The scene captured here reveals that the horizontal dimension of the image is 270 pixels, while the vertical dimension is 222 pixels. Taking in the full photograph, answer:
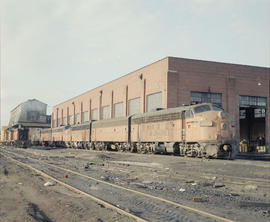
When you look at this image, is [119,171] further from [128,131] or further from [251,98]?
[251,98]

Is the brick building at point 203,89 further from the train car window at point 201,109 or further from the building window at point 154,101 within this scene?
the train car window at point 201,109

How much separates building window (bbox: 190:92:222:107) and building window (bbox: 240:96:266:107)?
147 inches

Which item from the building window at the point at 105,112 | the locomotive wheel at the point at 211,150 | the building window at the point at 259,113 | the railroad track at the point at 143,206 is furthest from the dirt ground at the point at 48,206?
the building window at the point at 105,112

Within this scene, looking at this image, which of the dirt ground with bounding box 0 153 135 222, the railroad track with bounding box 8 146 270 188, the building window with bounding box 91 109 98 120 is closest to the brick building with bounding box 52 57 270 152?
the building window with bounding box 91 109 98 120

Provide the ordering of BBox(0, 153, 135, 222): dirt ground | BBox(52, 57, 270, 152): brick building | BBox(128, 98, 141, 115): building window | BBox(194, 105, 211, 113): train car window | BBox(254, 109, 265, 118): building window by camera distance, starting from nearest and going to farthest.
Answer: BBox(0, 153, 135, 222): dirt ground < BBox(194, 105, 211, 113): train car window < BBox(52, 57, 270, 152): brick building < BBox(128, 98, 141, 115): building window < BBox(254, 109, 265, 118): building window

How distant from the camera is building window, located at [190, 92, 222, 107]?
3719 cm

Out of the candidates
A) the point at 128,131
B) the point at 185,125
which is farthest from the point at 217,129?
the point at 128,131

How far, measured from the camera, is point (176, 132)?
2036 centimetres

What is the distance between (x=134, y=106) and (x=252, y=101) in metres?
16.4

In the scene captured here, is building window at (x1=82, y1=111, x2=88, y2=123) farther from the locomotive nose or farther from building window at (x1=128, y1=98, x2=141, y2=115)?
the locomotive nose

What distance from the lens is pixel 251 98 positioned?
4022 centimetres

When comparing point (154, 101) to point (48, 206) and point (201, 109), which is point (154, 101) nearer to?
point (201, 109)

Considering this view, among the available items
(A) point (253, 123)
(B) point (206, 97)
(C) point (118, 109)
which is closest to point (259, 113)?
(A) point (253, 123)

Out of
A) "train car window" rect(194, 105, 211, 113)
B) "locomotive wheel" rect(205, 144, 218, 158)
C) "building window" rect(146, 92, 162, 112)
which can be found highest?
"building window" rect(146, 92, 162, 112)
